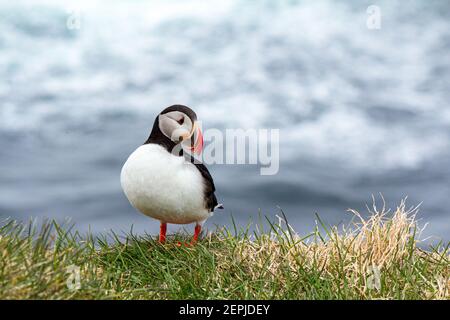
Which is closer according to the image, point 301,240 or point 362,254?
point 362,254

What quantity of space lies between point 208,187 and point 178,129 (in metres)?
0.80

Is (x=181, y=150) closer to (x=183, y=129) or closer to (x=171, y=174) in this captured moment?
(x=183, y=129)

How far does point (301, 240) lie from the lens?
287 inches

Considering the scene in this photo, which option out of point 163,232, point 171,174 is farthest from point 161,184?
point 163,232

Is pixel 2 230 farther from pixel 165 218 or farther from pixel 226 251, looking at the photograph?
pixel 226 251

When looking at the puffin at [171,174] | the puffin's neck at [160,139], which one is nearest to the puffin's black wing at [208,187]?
the puffin at [171,174]

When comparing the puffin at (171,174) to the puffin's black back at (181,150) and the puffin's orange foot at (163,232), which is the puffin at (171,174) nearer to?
the puffin's black back at (181,150)

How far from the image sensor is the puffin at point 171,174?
6.86 meters

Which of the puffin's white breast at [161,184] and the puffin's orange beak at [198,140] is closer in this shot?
the puffin's white breast at [161,184]

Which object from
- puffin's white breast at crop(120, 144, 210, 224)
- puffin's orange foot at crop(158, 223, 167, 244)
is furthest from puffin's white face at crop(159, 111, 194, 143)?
puffin's orange foot at crop(158, 223, 167, 244)

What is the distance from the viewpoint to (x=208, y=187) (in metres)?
7.36

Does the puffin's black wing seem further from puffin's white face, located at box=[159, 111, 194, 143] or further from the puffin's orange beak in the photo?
puffin's white face, located at box=[159, 111, 194, 143]
